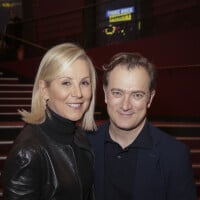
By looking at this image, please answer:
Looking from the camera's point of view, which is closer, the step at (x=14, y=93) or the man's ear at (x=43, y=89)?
the man's ear at (x=43, y=89)

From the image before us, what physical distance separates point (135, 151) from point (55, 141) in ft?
1.43

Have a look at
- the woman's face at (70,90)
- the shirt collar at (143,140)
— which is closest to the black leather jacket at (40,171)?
the woman's face at (70,90)

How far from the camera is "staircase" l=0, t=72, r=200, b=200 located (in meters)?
3.73

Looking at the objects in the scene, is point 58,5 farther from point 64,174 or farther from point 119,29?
point 64,174

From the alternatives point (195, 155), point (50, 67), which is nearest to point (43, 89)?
point (50, 67)

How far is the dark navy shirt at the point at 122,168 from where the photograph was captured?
168 cm

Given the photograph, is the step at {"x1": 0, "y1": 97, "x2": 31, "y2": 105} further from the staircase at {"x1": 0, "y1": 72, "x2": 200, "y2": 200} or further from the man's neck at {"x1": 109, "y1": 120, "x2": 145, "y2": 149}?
the man's neck at {"x1": 109, "y1": 120, "x2": 145, "y2": 149}

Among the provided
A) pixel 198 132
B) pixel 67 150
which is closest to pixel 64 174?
pixel 67 150

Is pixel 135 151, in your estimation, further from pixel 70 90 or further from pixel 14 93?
pixel 14 93

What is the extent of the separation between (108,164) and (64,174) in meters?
0.37

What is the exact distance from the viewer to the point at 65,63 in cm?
148

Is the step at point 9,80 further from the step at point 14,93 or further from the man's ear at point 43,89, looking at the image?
the man's ear at point 43,89

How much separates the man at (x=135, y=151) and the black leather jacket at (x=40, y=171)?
19 cm

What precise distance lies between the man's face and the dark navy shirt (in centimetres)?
9
